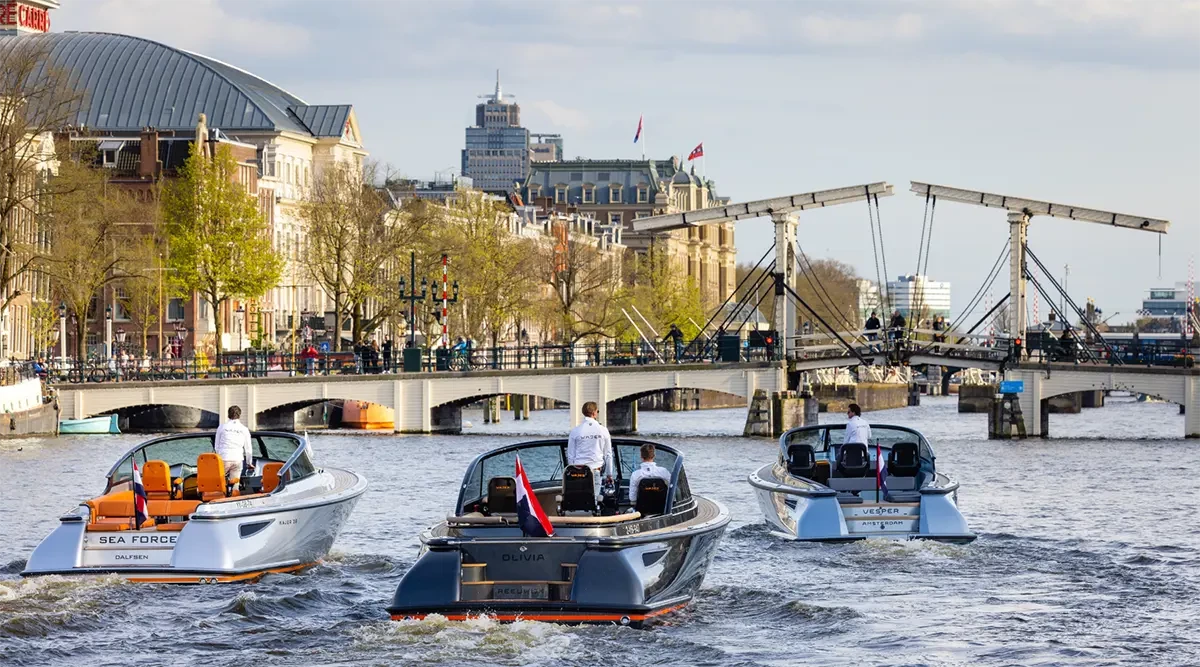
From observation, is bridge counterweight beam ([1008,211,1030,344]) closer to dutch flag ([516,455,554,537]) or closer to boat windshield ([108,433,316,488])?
boat windshield ([108,433,316,488])

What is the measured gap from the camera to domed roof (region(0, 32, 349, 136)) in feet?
404

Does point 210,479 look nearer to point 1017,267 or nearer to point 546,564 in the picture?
point 546,564

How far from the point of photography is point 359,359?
266ft

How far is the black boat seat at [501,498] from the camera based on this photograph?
79.0 ft

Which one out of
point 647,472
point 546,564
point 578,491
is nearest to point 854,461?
point 647,472

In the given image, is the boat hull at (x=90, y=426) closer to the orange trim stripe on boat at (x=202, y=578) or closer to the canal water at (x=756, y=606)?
the canal water at (x=756, y=606)

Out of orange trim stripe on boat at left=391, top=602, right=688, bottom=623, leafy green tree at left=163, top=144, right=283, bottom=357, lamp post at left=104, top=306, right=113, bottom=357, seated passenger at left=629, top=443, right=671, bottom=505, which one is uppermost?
leafy green tree at left=163, top=144, right=283, bottom=357

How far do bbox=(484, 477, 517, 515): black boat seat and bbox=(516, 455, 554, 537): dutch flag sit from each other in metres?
0.79

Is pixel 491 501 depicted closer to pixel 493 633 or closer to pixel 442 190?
pixel 493 633

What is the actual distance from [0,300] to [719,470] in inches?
1461

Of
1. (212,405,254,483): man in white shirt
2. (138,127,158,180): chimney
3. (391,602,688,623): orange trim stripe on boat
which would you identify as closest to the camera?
(391,602,688,623): orange trim stripe on boat

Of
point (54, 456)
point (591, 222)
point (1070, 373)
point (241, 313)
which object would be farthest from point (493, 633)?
point (591, 222)

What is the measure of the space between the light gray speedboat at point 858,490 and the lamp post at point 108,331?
62203 mm

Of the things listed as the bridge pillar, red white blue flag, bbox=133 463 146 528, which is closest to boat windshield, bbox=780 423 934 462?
red white blue flag, bbox=133 463 146 528
